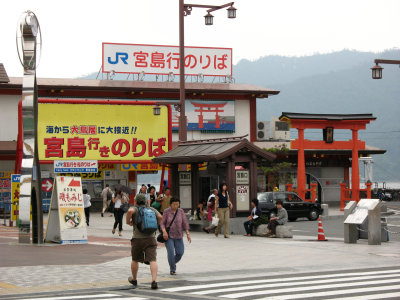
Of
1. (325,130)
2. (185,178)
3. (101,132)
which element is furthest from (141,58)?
(185,178)

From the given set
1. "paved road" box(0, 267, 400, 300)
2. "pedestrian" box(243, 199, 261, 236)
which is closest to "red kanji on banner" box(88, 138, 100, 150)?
"pedestrian" box(243, 199, 261, 236)

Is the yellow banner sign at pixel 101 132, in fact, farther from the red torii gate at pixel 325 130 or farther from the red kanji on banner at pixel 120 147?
the red torii gate at pixel 325 130

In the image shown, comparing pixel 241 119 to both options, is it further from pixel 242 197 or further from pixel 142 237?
pixel 142 237

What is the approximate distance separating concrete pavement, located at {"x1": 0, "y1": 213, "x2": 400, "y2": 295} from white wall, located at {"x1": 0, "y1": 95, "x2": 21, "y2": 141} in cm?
2409

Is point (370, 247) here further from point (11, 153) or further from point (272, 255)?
point (11, 153)

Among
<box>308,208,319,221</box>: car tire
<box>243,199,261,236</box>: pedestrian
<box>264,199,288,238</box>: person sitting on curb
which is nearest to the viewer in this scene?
<box>264,199,288,238</box>: person sitting on curb

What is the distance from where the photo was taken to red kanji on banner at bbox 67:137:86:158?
39.7 meters

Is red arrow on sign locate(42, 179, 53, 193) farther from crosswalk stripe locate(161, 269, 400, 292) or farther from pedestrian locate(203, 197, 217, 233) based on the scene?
crosswalk stripe locate(161, 269, 400, 292)

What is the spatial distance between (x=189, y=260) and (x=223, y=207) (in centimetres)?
724

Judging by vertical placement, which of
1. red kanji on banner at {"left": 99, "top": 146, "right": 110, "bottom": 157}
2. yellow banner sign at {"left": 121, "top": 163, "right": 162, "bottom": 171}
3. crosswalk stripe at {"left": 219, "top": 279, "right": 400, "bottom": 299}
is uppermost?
red kanji on banner at {"left": 99, "top": 146, "right": 110, "bottom": 157}

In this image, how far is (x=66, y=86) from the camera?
165 feet

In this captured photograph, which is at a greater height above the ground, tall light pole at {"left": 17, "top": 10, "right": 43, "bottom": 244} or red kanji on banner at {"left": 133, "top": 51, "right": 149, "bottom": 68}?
red kanji on banner at {"left": 133, "top": 51, "right": 149, "bottom": 68}

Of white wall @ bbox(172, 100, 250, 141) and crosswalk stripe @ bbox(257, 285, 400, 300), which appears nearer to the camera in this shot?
crosswalk stripe @ bbox(257, 285, 400, 300)

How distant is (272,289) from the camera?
43.9 feet
